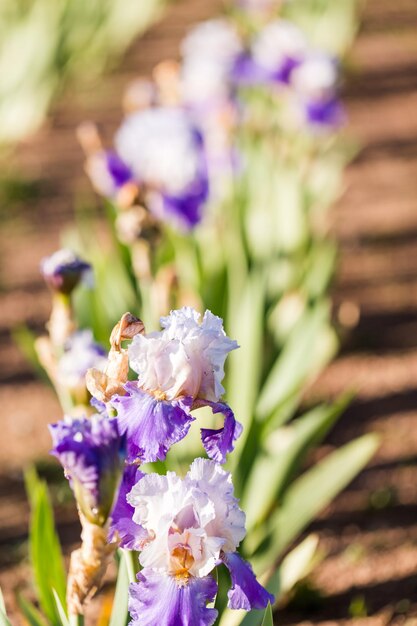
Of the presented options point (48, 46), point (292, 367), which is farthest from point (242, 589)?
point (48, 46)

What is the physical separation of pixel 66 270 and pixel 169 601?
73 centimetres

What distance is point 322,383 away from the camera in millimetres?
2779

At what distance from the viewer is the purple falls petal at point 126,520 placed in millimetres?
1056

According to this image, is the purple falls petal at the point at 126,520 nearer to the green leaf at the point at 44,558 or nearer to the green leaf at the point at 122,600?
the green leaf at the point at 122,600

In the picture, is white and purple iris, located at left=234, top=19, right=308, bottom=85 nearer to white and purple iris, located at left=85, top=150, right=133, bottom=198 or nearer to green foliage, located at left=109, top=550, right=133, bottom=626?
white and purple iris, located at left=85, top=150, right=133, bottom=198

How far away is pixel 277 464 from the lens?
1.79m

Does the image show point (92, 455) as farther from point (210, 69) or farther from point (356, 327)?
point (356, 327)

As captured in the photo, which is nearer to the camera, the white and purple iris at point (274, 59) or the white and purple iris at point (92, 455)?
the white and purple iris at point (92, 455)

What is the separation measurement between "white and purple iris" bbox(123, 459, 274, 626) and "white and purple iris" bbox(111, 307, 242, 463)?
0.04 meters

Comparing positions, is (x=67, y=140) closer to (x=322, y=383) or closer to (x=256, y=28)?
(x=256, y=28)

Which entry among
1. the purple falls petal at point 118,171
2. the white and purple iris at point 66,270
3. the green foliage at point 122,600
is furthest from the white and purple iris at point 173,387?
the purple falls petal at point 118,171

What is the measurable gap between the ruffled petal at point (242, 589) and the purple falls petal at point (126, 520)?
0.10 metres

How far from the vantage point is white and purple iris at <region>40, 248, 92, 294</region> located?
5.23 feet

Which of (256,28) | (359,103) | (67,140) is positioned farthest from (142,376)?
(359,103)
